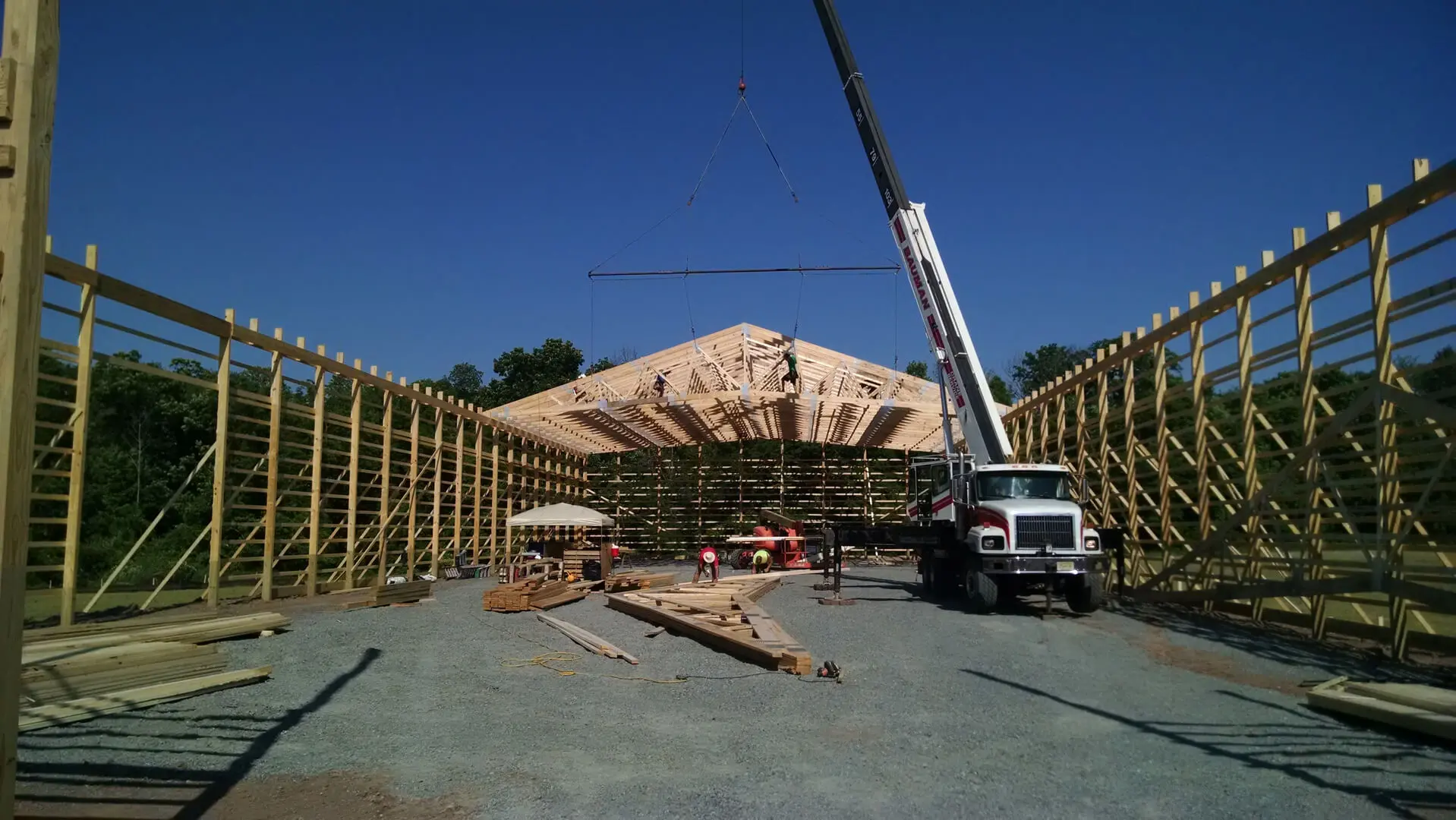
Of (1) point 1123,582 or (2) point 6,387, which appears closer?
(2) point 6,387

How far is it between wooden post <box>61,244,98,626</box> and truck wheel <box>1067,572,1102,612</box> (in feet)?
43.3

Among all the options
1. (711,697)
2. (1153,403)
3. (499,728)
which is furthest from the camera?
(1153,403)

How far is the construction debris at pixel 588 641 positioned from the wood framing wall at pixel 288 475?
5145 millimetres

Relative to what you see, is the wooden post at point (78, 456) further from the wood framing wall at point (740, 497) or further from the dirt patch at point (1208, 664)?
the wood framing wall at point (740, 497)

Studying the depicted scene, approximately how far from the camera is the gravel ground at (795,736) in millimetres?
5277

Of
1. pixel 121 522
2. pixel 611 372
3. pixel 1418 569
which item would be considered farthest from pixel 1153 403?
pixel 121 522

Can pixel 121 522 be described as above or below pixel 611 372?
below

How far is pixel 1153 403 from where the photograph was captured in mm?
16062

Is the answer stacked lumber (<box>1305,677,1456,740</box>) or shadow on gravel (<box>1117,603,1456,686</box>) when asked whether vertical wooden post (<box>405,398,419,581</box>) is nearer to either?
shadow on gravel (<box>1117,603,1456,686</box>)

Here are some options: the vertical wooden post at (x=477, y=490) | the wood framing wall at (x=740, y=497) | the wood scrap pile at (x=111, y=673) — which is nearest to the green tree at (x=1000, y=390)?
the wood framing wall at (x=740, y=497)

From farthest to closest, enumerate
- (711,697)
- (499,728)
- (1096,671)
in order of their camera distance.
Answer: (1096,671) → (711,697) → (499,728)

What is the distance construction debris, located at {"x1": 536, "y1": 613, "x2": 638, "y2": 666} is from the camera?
414 inches

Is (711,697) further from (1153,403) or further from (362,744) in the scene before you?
(1153,403)

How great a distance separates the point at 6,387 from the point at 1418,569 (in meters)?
11.3
